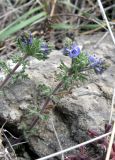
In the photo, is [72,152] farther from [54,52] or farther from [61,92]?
[54,52]

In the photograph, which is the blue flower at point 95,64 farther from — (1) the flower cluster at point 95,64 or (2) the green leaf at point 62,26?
(2) the green leaf at point 62,26

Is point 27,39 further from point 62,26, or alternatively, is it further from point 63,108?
point 62,26

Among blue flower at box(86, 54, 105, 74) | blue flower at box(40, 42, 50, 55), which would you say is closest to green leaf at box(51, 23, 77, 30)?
blue flower at box(40, 42, 50, 55)

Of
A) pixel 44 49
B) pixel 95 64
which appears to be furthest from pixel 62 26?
pixel 95 64

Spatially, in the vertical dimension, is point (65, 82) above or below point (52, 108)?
above

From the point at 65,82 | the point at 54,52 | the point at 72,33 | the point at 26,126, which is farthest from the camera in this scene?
the point at 72,33

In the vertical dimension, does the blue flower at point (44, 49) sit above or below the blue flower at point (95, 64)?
above

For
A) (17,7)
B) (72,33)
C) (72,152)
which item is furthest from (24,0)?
(72,152)

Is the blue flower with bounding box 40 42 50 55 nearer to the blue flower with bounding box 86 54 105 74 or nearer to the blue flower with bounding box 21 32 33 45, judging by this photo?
the blue flower with bounding box 21 32 33 45

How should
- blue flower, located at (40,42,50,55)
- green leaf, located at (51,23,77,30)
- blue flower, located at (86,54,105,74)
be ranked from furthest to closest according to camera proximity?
1. green leaf, located at (51,23,77,30)
2. blue flower, located at (40,42,50,55)
3. blue flower, located at (86,54,105,74)

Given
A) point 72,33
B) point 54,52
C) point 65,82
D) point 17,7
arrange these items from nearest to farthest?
point 65,82 < point 54,52 < point 72,33 < point 17,7

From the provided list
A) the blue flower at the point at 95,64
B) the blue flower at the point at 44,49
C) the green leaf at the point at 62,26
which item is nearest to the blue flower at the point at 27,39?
the blue flower at the point at 44,49
